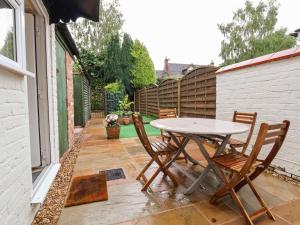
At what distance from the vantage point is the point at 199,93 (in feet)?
16.2

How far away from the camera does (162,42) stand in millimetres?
22453

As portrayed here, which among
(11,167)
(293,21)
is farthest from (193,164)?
(293,21)

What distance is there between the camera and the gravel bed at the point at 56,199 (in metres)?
1.75

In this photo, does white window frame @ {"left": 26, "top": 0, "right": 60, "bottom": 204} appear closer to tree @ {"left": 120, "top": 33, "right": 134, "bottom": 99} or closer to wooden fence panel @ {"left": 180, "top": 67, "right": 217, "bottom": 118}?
wooden fence panel @ {"left": 180, "top": 67, "right": 217, "bottom": 118}

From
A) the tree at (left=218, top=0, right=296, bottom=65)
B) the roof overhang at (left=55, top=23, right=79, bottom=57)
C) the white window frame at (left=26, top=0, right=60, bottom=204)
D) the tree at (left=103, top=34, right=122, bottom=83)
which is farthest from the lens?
the tree at (left=218, top=0, right=296, bottom=65)

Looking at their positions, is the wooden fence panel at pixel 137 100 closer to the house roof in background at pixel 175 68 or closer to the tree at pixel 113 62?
the tree at pixel 113 62

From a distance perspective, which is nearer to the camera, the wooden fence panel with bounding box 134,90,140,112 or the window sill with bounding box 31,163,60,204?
the window sill with bounding box 31,163,60,204

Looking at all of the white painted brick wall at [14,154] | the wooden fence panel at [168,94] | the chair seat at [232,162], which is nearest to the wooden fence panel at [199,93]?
the wooden fence panel at [168,94]

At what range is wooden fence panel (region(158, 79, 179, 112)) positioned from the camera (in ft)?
21.7

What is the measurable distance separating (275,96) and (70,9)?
120 inches

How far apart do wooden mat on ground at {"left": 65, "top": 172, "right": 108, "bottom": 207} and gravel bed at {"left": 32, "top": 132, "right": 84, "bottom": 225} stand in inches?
3.0

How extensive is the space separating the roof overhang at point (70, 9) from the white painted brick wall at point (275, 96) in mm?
2552

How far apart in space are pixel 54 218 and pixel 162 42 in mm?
22654

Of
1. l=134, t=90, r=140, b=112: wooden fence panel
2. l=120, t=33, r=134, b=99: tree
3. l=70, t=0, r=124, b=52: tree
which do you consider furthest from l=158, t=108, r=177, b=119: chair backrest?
l=70, t=0, r=124, b=52: tree
